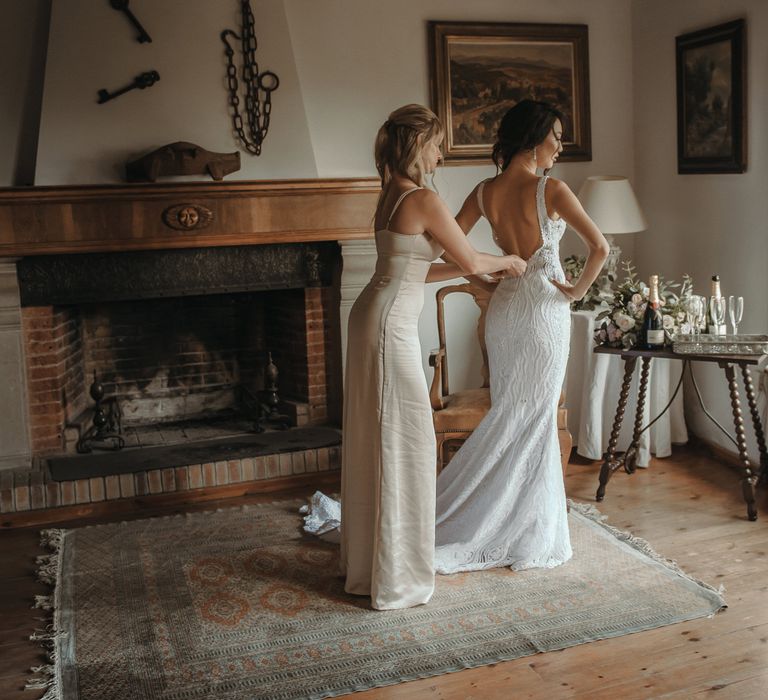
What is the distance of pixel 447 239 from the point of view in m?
3.21

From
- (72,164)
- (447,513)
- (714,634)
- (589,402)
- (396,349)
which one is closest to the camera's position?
(714,634)

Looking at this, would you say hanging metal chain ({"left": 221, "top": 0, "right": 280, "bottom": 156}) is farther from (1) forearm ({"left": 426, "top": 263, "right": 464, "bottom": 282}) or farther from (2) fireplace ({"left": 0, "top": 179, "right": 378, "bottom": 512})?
(1) forearm ({"left": 426, "top": 263, "right": 464, "bottom": 282})

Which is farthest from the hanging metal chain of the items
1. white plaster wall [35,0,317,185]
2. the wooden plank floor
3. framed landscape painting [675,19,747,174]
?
framed landscape painting [675,19,747,174]

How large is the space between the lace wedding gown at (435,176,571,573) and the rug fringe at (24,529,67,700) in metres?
1.38

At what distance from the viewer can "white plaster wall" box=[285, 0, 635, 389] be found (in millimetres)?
5039

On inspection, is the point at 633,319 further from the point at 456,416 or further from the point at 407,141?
the point at 407,141

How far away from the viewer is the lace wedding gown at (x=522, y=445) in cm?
363

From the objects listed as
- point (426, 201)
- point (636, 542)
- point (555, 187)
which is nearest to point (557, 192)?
point (555, 187)

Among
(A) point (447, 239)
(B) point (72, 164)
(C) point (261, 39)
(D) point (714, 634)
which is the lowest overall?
(D) point (714, 634)

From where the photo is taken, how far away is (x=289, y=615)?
10.7 feet

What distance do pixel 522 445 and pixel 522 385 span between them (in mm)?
230

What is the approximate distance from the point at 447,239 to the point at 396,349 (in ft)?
1.35

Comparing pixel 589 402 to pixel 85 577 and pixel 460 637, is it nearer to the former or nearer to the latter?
pixel 460 637

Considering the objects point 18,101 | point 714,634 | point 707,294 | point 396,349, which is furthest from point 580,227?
point 18,101
